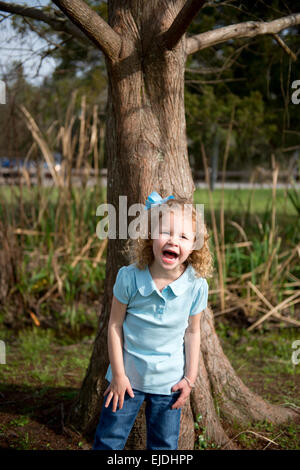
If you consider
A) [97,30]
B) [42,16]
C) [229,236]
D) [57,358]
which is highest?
[42,16]

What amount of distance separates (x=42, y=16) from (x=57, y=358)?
7.59 feet

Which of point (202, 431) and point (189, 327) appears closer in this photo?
point (189, 327)

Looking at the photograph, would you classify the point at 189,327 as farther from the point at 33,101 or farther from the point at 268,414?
the point at 33,101

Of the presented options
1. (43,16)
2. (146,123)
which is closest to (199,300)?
(146,123)

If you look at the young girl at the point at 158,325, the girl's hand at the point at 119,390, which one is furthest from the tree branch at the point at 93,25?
the girl's hand at the point at 119,390

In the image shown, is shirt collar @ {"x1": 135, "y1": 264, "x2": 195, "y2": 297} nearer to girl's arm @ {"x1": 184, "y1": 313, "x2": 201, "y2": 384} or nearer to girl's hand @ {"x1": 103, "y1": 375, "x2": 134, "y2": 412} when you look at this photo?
girl's arm @ {"x1": 184, "y1": 313, "x2": 201, "y2": 384}

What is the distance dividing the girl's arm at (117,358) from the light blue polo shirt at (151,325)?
0.08 feet

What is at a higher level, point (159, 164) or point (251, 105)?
point (251, 105)

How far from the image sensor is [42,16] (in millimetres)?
2488

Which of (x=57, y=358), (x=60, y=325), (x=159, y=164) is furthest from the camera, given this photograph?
(x=60, y=325)

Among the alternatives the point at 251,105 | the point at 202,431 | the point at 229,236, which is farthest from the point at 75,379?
the point at 251,105

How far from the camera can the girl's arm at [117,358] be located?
1.71 metres

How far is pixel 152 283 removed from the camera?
1713 mm

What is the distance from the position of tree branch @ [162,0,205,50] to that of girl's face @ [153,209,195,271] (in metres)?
0.76
